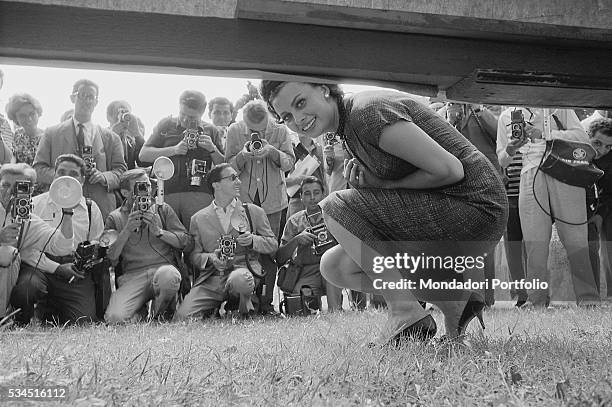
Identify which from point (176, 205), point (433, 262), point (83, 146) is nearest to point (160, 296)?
point (176, 205)

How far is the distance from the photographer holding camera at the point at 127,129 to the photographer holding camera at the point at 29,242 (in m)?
0.93

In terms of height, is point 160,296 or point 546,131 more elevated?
point 546,131

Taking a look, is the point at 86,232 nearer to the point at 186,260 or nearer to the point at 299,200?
the point at 186,260

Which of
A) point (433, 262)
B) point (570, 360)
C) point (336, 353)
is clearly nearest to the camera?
point (570, 360)

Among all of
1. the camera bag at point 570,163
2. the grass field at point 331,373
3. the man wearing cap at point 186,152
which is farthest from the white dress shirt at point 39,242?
the camera bag at point 570,163

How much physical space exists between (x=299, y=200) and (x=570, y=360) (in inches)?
140

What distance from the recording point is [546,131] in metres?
4.74

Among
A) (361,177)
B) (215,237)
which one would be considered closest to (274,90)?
(361,177)

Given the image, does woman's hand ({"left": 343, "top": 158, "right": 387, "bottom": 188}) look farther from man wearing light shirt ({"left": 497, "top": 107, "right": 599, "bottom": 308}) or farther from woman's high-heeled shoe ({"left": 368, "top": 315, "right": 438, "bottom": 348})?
man wearing light shirt ({"left": 497, "top": 107, "right": 599, "bottom": 308})

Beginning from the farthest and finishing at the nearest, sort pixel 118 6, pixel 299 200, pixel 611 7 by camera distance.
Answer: pixel 299 200 → pixel 611 7 → pixel 118 6

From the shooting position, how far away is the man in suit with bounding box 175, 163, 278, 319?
14.9 ft

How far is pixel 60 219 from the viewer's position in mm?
4355

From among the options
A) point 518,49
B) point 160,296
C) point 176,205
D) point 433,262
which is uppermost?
point 518,49

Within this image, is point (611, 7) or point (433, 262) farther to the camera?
point (433, 262)
